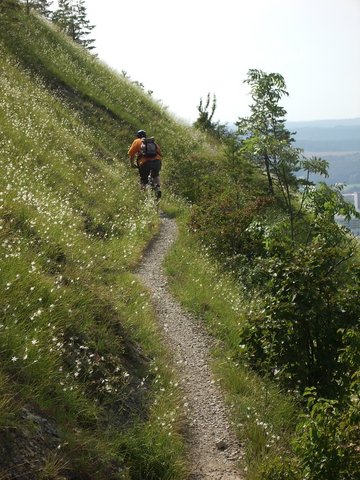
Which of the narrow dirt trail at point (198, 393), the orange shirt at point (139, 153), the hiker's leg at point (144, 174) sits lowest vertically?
the narrow dirt trail at point (198, 393)

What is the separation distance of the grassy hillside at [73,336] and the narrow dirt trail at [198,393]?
0.33 metres

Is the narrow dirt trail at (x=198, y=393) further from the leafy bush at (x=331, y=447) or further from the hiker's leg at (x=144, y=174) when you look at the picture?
the hiker's leg at (x=144, y=174)

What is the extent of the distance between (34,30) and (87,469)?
28.2 meters

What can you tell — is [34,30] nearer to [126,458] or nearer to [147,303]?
[147,303]

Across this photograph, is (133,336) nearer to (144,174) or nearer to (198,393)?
(198,393)

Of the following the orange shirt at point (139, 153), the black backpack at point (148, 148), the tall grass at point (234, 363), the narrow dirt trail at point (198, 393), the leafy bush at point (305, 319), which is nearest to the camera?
the narrow dirt trail at point (198, 393)

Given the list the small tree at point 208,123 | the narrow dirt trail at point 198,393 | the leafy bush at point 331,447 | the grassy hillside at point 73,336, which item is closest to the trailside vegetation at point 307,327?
the leafy bush at point 331,447

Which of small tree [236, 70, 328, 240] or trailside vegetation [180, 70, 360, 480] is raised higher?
small tree [236, 70, 328, 240]

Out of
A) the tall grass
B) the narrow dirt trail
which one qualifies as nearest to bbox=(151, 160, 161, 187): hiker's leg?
the tall grass

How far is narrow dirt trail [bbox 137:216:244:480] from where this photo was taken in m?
5.53

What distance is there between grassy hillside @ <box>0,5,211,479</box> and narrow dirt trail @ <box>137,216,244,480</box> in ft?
1.07

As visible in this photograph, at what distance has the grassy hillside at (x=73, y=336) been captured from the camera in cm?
427

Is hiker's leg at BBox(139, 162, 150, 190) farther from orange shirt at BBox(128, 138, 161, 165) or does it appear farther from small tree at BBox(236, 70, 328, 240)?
small tree at BBox(236, 70, 328, 240)

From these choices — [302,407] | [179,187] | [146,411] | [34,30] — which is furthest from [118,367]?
[34,30]
